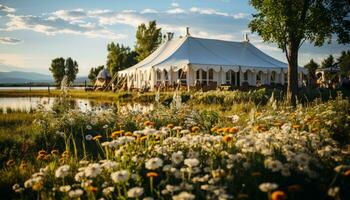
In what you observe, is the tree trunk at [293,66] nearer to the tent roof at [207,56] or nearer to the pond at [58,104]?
the pond at [58,104]

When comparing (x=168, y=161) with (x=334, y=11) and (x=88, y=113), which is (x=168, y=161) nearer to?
(x=88, y=113)

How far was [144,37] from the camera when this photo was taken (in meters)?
50.2

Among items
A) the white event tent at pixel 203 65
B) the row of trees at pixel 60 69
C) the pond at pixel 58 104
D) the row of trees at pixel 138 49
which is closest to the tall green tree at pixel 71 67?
the row of trees at pixel 60 69

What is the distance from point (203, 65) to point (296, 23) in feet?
41.3

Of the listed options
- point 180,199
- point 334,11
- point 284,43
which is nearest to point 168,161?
point 180,199

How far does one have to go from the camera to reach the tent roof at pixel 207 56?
29141mm

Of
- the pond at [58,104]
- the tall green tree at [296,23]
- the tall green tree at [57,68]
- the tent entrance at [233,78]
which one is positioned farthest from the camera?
the tall green tree at [57,68]

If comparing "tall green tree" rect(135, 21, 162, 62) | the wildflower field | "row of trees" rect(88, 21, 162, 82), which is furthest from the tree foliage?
the wildflower field

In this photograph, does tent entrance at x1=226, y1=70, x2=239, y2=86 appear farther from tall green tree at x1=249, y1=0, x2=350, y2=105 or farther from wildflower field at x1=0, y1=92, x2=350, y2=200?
wildflower field at x1=0, y1=92, x2=350, y2=200

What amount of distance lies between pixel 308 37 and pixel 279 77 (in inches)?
863

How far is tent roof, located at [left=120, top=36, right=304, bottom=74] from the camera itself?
29.1m

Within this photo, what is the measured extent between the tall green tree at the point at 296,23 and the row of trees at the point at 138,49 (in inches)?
1231

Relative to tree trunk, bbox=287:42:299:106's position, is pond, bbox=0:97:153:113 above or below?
below

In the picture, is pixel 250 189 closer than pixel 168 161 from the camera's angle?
Yes
